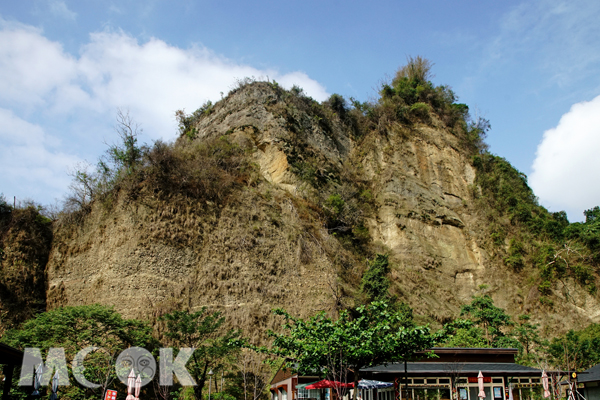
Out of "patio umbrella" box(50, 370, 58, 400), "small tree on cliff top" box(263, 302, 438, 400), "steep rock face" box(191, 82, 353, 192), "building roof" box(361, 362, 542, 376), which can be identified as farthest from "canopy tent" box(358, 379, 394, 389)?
"steep rock face" box(191, 82, 353, 192)

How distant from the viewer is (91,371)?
59.5 feet

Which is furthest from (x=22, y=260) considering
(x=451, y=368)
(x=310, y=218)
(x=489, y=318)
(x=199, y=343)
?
(x=489, y=318)

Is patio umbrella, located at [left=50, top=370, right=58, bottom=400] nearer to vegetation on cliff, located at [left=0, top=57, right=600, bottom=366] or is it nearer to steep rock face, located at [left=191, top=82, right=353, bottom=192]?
vegetation on cliff, located at [left=0, top=57, right=600, bottom=366]

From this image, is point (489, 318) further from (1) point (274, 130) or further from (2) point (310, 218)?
(1) point (274, 130)

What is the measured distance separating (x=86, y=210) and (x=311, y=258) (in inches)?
523

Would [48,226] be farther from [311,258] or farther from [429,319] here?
[429,319]

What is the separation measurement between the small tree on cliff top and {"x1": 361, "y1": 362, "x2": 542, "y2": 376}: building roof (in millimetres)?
2403

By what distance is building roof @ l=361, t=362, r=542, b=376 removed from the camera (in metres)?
16.9

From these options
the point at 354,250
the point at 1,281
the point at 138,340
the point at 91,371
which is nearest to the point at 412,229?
the point at 354,250

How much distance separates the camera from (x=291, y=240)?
2798 centimetres

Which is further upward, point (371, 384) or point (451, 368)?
point (451, 368)

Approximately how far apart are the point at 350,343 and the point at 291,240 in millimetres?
14504

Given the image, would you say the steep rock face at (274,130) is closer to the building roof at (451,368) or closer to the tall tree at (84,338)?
the tall tree at (84,338)

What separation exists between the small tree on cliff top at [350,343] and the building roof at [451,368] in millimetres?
2403
